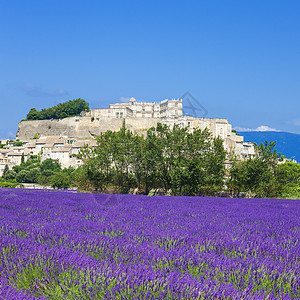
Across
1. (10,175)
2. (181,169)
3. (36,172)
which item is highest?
(181,169)

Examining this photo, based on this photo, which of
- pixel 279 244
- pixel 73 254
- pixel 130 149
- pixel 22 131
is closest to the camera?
pixel 73 254

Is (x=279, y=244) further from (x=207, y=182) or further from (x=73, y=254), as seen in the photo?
(x=207, y=182)

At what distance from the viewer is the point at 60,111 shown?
10781 cm

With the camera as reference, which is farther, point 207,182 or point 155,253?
point 207,182

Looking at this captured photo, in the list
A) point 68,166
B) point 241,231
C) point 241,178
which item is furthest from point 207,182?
point 68,166

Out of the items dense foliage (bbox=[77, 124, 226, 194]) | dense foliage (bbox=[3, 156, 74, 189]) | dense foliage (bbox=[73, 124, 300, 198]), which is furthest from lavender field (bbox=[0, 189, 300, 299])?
dense foliage (bbox=[3, 156, 74, 189])

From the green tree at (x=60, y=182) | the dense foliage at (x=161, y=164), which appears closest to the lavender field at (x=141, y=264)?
the dense foliage at (x=161, y=164)

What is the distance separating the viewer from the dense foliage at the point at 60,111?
108 meters

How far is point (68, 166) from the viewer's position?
8506 cm

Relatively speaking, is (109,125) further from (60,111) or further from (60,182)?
(60,182)

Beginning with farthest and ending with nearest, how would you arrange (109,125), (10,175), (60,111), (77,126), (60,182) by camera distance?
1. (60,111)
2. (77,126)
3. (109,125)
4. (10,175)
5. (60,182)

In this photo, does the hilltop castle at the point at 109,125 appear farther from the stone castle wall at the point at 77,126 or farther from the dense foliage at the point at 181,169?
the dense foliage at the point at 181,169

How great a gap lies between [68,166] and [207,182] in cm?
6700

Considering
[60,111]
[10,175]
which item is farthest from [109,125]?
[10,175]
